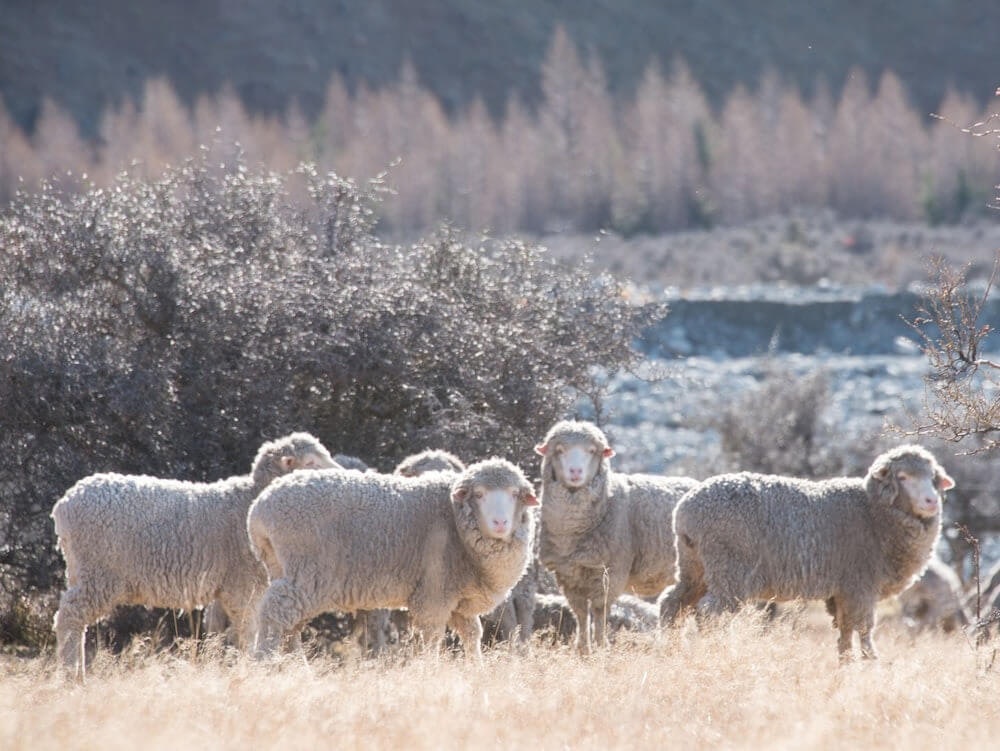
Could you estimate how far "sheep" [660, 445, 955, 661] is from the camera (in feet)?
32.4

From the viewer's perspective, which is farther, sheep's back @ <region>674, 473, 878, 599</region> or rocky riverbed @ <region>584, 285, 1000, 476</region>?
rocky riverbed @ <region>584, 285, 1000, 476</region>

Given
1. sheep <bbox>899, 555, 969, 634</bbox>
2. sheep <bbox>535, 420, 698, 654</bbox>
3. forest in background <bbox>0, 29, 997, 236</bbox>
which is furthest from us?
forest in background <bbox>0, 29, 997, 236</bbox>

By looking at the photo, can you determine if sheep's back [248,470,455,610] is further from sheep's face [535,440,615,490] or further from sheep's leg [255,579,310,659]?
sheep's face [535,440,615,490]

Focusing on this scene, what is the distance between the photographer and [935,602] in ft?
57.7

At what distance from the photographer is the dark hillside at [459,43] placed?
88.1m

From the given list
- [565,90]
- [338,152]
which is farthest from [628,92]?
[338,152]

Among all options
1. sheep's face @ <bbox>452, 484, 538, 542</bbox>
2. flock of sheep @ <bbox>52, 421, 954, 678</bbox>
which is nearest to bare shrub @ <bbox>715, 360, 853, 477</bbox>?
flock of sheep @ <bbox>52, 421, 954, 678</bbox>

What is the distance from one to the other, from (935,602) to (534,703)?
1148 centimetres

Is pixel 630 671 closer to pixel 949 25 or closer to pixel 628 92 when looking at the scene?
pixel 628 92

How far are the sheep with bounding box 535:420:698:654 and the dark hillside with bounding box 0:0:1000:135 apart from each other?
74.1m

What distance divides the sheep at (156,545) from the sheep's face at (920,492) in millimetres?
4125

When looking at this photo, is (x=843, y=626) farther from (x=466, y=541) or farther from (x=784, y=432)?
(x=784, y=432)

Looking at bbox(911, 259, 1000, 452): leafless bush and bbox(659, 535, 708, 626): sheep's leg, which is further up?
bbox(911, 259, 1000, 452): leafless bush

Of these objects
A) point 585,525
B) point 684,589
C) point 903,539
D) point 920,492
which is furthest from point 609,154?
point 920,492
